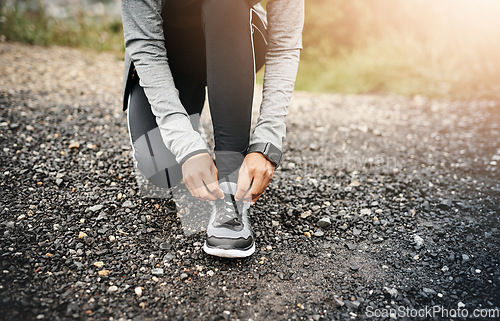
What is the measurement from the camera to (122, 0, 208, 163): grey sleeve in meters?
1.40

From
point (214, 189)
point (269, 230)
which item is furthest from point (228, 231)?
point (269, 230)

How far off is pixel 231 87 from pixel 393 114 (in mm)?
2382

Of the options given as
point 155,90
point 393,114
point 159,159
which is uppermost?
point 155,90

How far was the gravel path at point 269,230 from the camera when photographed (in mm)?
1335

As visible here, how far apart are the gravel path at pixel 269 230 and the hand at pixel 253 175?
321mm

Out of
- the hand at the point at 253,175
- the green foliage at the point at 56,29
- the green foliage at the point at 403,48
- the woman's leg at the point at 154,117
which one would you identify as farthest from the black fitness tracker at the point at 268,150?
the green foliage at the point at 56,29

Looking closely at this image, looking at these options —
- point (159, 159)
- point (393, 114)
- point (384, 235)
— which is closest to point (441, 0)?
point (393, 114)

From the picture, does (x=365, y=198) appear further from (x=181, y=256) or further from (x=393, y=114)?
(x=393, y=114)

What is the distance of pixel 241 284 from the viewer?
1.42 metres

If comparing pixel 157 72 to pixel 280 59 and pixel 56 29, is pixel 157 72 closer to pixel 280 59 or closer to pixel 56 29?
pixel 280 59

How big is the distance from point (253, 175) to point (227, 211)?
8.2 inches

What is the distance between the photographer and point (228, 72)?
1485mm

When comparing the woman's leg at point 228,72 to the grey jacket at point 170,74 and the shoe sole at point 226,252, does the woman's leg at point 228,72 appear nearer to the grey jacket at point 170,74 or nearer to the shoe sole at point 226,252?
the grey jacket at point 170,74

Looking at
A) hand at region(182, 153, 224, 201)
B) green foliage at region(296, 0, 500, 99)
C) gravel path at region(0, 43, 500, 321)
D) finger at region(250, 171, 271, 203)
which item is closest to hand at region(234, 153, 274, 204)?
finger at region(250, 171, 271, 203)
